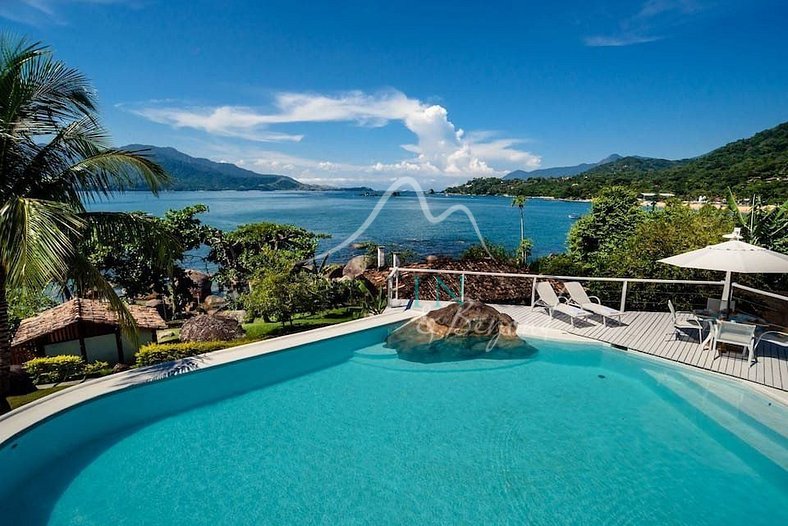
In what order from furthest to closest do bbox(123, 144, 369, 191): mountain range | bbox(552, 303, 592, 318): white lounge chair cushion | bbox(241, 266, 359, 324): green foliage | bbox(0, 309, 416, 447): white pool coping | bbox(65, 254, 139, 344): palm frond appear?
bbox(123, 144, 369, 191): mountain range, bbox(241, 266, 359, 324): green foliage, bbox(552, 303, 592, 318): white lounge chair cushion, bbox(65, 254, 139, 344): palm frond, bbox(0, 309, 416, 447): white pool coping

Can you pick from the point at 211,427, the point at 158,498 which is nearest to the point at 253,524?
the point at 158,498

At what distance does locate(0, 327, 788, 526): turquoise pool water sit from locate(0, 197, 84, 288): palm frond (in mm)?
2196

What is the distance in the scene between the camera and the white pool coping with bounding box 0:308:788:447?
5.60 meters

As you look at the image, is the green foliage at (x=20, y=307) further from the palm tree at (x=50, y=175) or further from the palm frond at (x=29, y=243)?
the palm frond at (x=29, y=243)

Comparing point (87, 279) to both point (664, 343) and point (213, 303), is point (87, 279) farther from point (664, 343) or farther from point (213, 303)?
point (213, 303)

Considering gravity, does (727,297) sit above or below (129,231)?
below

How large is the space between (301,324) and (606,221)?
18081 mm

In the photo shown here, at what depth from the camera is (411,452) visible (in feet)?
18.2

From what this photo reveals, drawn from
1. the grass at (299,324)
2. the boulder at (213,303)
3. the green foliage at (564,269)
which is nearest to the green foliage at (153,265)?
the boulder at (213,303)

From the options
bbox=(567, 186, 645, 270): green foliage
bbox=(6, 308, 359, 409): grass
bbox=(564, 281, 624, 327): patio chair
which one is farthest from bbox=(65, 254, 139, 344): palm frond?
bbox=(567, 186, 645, 270): green foliage

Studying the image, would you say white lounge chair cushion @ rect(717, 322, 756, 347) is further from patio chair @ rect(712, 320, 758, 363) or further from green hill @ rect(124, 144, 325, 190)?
green hill @ rect(124, 144, 325, 190)

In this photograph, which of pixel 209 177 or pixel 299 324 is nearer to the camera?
pixel 299 324

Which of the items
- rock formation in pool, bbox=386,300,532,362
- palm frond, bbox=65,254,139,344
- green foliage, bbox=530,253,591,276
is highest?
palm frond, bbox=65,254,139,344

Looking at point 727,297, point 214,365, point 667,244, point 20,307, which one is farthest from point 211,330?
point 667,244
